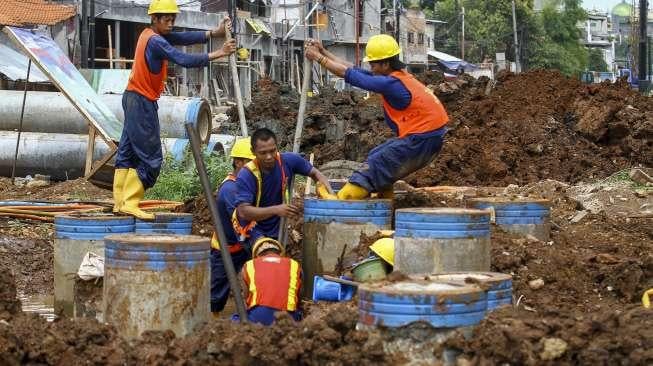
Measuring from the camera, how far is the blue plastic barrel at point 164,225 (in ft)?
32.6

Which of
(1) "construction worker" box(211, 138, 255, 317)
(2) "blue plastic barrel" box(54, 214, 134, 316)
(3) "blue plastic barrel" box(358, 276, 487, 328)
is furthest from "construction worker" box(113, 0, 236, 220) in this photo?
(3) "blue plastic barrel" box(358, 276, 487, 328)

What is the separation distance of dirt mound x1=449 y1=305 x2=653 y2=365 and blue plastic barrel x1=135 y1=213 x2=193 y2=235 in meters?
4.50

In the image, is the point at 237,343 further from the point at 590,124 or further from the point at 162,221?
the point at 590,124

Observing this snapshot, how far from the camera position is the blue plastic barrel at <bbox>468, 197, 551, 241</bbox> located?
10.0 m

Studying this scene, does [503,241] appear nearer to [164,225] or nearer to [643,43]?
[164,225]

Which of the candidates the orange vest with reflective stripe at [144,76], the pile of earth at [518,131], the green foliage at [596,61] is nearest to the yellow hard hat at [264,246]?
the orange vest with reflective stripe at [144,76]

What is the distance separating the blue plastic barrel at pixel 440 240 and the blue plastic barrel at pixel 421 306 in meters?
1.86

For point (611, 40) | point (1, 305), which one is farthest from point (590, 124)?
point (611, 40)

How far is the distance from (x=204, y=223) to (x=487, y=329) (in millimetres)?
6626

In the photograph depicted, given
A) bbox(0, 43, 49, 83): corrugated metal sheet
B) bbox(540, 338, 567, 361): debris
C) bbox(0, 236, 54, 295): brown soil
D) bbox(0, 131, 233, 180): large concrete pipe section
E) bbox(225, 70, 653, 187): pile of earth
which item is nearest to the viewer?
bbox(540, 338, 567, 361): debris

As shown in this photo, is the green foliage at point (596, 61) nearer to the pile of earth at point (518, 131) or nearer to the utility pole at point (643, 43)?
the utility pole at point (643, 43)

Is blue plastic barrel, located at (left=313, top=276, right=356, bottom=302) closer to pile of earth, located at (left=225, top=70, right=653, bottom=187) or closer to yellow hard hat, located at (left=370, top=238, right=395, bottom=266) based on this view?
yellow hard hat, located at (left=370, top=238, right=395, bottom=266)

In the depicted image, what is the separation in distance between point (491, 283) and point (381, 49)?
11.2 feet

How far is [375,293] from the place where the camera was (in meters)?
5.93
